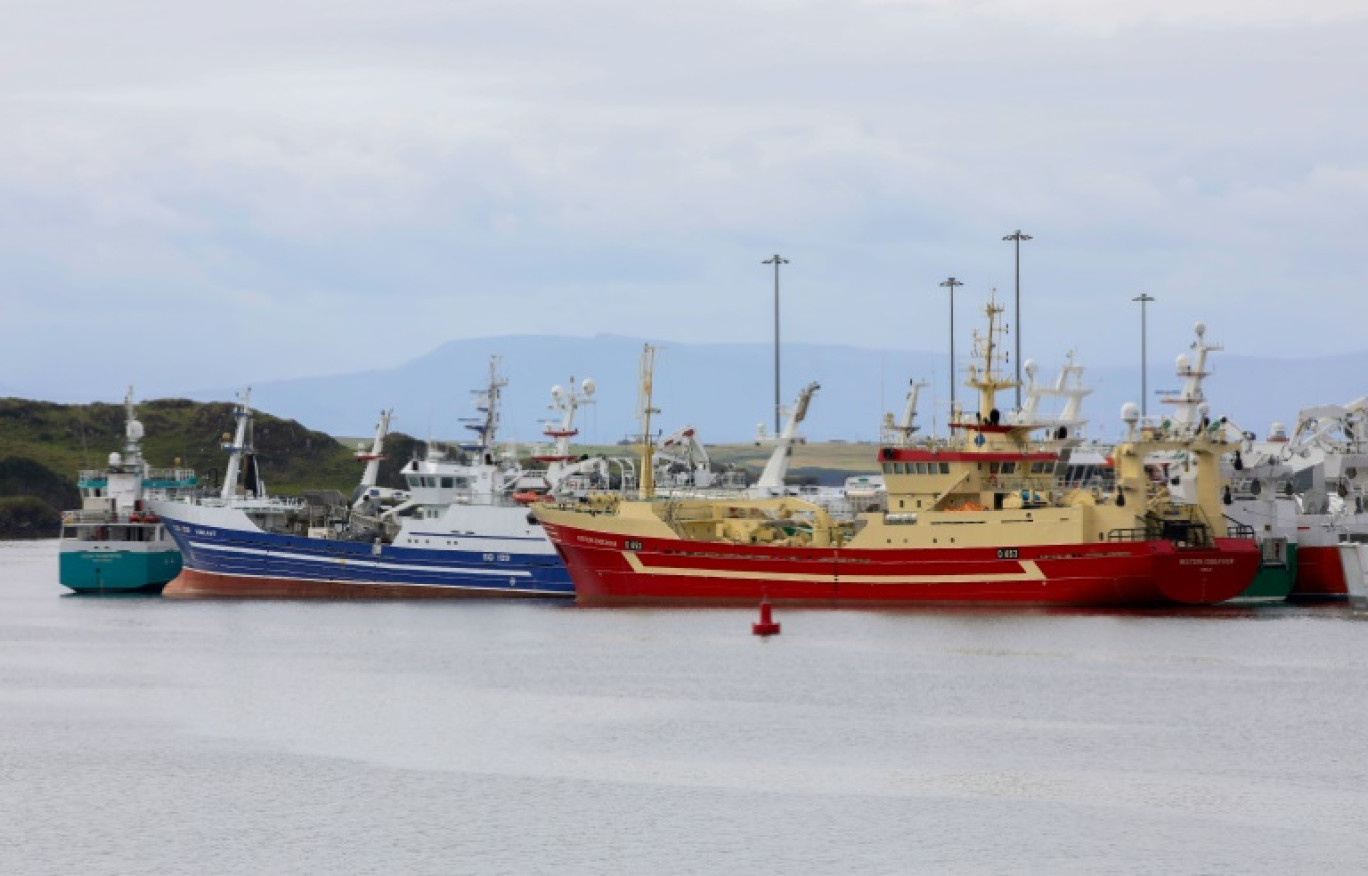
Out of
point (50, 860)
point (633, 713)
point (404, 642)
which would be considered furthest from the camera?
point (404, 642)

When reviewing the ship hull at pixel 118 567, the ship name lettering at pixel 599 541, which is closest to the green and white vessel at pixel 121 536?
the ship hull at pixel 118 567

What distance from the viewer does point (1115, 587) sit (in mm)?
58656

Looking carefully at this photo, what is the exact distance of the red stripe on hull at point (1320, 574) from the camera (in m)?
63.2

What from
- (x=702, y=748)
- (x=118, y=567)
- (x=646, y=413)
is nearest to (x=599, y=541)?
(x=646, y=413)

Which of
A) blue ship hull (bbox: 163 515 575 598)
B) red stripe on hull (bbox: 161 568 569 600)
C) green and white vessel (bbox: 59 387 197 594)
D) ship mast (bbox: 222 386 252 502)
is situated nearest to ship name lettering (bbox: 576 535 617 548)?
blue ship hull (bbox: 163 515 575 598)

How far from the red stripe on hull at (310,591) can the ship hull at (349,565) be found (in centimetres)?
3

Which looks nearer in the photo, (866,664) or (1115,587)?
(866,664)

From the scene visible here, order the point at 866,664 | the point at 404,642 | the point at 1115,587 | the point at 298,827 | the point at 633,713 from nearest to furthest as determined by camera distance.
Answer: the point at 298,827
the point at 633,713
the point at 866,664
the point at 404,642
the point at 1115,587

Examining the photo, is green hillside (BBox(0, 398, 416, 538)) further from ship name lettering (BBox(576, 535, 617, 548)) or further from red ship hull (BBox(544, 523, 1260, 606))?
red ship hull (BBox(544, 523, 1260, 606))

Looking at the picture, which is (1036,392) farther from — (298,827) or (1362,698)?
(298,827)

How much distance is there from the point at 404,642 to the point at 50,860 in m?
27.7

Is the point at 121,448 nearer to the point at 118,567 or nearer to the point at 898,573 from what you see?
the point at 118,567

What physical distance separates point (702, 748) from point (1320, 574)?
3390 cm

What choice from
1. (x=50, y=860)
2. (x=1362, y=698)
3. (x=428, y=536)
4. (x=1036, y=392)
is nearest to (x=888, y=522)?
(x=1036, y=392)
